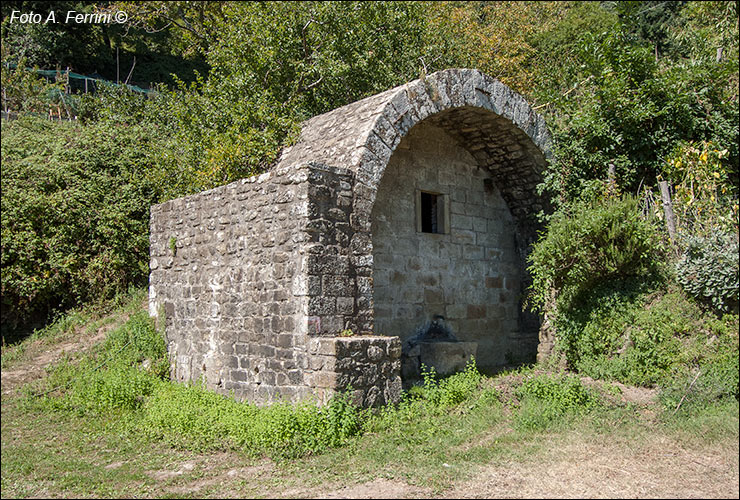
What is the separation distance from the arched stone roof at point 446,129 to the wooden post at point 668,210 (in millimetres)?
1756

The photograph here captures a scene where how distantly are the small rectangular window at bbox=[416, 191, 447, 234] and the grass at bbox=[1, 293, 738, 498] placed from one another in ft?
8.40

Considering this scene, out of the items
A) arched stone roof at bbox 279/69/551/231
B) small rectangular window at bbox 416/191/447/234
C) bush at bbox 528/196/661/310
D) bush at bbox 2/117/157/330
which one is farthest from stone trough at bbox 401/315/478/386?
bush at bbox 2/117/157/330

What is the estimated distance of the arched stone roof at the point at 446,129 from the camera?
6.70 meters

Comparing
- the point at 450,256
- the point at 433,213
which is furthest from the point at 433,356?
the point at 433,213

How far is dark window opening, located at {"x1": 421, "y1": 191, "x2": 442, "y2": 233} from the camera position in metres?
8.84

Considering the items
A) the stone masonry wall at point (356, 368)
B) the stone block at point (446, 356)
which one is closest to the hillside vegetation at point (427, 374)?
the stone masonry wall at point (356, 368)

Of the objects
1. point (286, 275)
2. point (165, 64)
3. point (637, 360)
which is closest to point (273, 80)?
point (286, 275)

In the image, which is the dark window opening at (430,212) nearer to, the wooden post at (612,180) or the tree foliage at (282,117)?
the tree foliage at (282,117)

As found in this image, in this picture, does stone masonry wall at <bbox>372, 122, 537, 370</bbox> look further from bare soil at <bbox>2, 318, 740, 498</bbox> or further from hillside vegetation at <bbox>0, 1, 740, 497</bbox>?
bare soil at <bbox>2, 318, 740, 498</bbox>

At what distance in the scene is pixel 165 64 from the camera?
73.0 ft

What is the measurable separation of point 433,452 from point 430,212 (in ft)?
14.3

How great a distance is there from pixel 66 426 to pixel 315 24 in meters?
9.45

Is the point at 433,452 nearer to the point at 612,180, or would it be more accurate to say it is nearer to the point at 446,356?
the point at 446,356

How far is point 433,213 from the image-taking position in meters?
8.91
